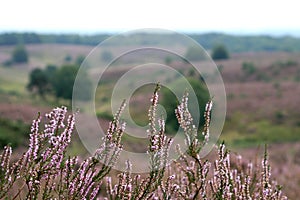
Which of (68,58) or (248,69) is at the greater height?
(68,58)

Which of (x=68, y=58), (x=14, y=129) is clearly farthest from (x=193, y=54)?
(x=14, y=129)

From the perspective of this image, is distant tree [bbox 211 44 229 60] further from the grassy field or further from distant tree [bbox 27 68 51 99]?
distant tree [bbox 27 68 51 99]

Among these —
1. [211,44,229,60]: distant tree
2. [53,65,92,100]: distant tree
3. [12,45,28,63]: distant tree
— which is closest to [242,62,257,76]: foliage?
[211,44,229,60]: distant tree

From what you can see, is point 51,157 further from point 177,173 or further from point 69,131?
point 177,173

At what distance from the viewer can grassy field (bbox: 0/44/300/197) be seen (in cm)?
2688

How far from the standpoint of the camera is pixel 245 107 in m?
59.1

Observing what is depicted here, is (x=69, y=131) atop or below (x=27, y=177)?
atop

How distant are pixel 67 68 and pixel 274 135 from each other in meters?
33.6

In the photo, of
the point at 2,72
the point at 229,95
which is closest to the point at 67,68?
the point at 229,95

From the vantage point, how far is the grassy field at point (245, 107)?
88.2ft

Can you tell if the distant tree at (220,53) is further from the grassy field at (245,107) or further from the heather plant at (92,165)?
the heather plant at (92,165)

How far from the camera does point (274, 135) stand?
47.3 metres

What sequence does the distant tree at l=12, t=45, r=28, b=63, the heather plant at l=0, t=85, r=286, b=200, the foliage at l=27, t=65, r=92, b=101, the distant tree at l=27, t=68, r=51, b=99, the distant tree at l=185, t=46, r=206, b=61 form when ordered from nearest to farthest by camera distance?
1. the heather plant at l=0, t=85, r=286, b=200
2. the foliage at l=27, t=65, r=92, b=101
3. the distant tree at l=27, t=68, r=51, b=99
4. the distant tree at l=185, t=46, r=206, b=61
5. the distant tree at l=12, t=45, r=28, b=63

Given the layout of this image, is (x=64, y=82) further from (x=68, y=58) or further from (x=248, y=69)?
(x=68, y=58)
